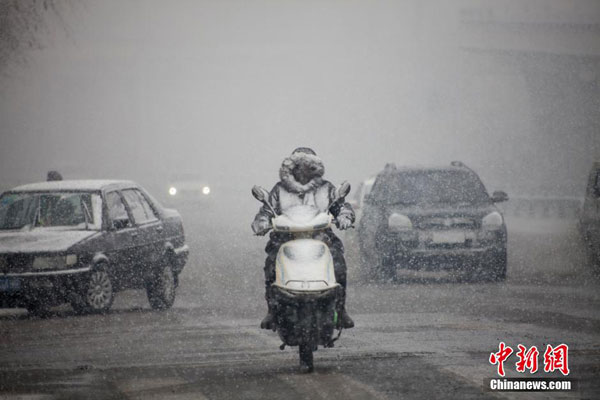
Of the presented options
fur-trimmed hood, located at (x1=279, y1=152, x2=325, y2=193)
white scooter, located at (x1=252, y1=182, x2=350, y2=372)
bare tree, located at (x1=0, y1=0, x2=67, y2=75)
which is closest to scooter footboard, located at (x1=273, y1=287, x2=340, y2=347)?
white scooter, located at (x1=252, y1=182, x2=350, y2=372)

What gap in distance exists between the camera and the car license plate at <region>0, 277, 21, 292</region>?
41.9 ft

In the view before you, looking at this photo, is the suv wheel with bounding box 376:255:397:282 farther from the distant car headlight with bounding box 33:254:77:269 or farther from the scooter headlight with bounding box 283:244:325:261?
the scooter headlight with bounding box 283:244:325:261

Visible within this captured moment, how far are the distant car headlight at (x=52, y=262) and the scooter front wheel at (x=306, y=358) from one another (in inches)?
196

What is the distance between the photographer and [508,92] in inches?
2862

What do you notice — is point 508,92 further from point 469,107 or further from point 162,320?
point 162,320

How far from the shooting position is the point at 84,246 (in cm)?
1318

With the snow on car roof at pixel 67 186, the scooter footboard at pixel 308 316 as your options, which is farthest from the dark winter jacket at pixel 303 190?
the snow on car roof at pixel 67 186

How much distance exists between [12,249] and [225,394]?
583 cm

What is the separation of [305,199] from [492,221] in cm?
835

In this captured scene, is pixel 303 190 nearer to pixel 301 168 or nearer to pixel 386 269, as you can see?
pixel 301 168

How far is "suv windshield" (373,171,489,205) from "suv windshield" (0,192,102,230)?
5080 mm

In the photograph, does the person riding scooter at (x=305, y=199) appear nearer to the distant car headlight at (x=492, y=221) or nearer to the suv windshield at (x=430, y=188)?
the distant car headlight at (x=492, y=221)

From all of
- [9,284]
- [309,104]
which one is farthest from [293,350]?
[309,104]

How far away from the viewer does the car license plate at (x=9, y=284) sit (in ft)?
41.9
